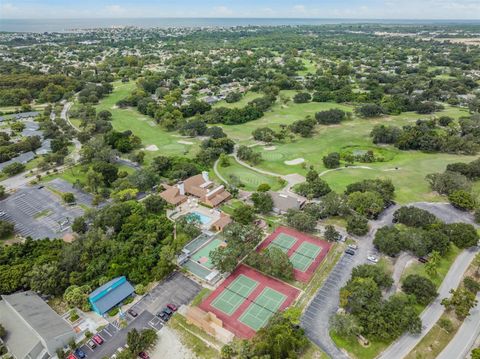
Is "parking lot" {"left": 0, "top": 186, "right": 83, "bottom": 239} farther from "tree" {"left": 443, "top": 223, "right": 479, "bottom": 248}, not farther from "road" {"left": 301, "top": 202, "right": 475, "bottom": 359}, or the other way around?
"tree" {"left": 443, "top": 223, "right": 479, "bottom": 248}

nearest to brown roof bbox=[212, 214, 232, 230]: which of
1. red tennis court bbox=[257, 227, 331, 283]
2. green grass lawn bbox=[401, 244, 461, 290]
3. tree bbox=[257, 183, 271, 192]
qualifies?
red tennis court bbox=[257, 227, 331, 283]

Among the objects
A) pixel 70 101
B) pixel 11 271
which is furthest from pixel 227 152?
pixel 70 101

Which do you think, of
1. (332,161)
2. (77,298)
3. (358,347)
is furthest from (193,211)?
(332,161)

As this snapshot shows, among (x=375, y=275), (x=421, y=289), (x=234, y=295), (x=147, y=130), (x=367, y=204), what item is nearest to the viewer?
(x=421, y=289)

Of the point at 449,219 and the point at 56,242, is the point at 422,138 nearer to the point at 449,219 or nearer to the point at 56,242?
the point at 449,219

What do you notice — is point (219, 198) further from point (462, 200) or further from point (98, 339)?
point (462, 200)

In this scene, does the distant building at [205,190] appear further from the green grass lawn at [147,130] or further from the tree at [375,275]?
the tree at [375,275]
